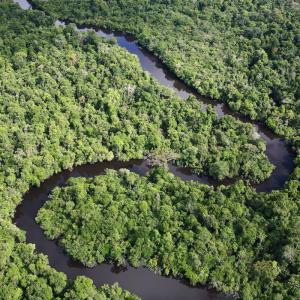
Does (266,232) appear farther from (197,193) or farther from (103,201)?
(103,201)

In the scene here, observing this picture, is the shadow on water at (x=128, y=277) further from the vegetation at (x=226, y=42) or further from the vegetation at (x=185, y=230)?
the vegetation at (x=226, y=42)

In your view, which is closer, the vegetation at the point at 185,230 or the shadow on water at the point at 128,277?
the vegetation at the point at 185,230

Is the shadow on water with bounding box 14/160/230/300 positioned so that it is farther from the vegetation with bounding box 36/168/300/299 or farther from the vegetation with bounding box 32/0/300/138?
the vegetation with bounding box 32/0/300/138

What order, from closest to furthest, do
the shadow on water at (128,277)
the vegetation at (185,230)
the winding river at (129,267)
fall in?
the vegetation at (185,230)
the shadow on water at (128,277)
the winding river at (129,267)

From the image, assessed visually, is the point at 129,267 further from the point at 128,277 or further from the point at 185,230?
the point at 185,230

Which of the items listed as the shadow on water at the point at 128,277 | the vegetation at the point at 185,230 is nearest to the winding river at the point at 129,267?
the shadow on water at the point at 128,277

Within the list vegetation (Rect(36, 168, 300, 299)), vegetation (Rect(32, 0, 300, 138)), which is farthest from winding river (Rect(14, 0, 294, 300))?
vegetation (Rect(32, 0, 300, 138))
